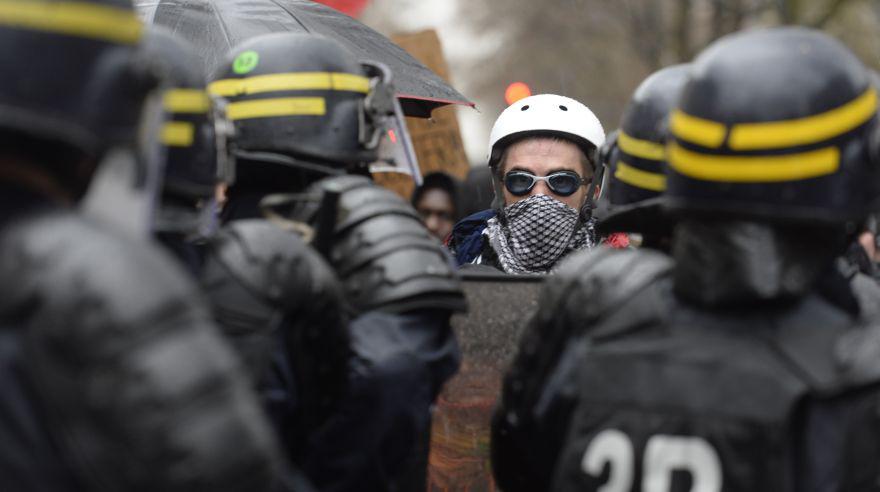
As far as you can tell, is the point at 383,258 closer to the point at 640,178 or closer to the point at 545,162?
the point at 640,178

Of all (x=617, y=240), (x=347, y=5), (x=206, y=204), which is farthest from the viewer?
(x=347, y=5)

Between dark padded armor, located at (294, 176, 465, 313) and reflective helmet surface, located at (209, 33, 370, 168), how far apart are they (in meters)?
0.20

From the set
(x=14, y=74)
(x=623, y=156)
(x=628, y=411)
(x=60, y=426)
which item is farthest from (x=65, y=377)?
(x=623, y=156)

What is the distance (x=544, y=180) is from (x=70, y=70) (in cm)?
368

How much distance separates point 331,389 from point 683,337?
1043mm

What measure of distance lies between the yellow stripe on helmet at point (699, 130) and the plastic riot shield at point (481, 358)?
6.25 feet

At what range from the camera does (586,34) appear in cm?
2766

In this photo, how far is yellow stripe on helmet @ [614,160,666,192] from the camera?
11.0ft

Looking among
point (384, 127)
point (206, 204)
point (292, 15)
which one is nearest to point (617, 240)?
point (384, 127)

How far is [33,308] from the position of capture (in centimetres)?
162

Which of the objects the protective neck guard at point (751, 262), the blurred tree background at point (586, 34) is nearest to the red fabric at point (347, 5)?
the protective neck guard at point (751, 262)

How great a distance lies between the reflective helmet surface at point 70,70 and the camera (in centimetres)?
170

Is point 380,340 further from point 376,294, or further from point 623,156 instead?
point 623,156

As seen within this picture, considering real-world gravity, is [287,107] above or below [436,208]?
above
